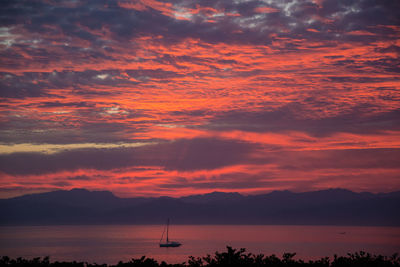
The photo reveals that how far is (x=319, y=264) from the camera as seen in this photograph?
17984mm

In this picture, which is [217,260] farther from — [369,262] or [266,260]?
[369,262]

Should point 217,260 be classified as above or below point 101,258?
above

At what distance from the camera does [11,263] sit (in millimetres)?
17812

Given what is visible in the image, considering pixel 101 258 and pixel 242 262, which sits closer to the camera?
pixel 242 262

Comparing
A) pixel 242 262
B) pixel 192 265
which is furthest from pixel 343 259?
pixel 192 265

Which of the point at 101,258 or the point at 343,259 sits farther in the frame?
the point at 101,258

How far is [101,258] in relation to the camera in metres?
129

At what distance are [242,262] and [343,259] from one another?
14.2ft

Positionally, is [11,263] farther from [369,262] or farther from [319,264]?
[369,262]

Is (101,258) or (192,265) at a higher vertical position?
(192,265)

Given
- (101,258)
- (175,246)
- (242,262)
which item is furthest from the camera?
(175,246)

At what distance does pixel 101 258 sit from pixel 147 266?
118563mm

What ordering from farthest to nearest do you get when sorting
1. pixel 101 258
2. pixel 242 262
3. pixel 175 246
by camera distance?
pixel 175 246 → pixel 101 258 → pixel 242 262

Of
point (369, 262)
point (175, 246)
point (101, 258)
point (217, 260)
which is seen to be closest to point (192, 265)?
point (217, 260)
